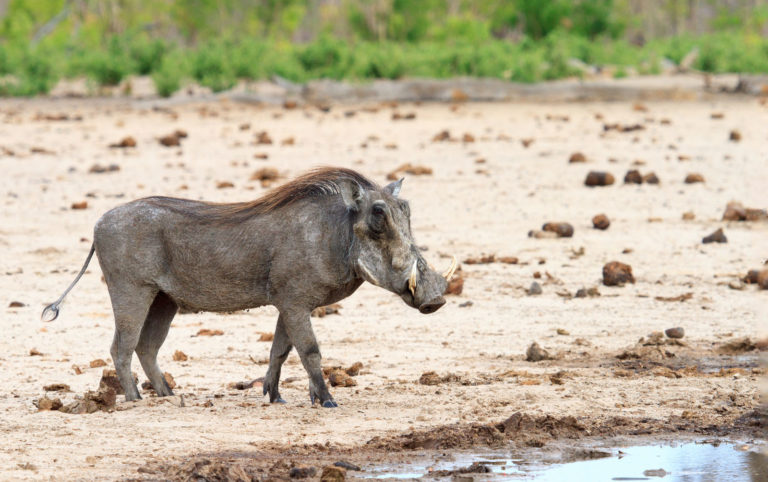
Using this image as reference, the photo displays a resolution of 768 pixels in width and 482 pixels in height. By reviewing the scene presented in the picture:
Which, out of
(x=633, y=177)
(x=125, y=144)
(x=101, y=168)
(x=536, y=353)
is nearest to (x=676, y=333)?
(x=536, y=353)

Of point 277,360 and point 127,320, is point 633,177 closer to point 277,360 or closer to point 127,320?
point 277,360

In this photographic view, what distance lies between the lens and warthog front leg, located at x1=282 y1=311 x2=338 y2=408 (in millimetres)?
5613

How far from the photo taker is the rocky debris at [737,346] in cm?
703

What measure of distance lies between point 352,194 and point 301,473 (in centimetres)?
149

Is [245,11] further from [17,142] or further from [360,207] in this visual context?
[360,207]

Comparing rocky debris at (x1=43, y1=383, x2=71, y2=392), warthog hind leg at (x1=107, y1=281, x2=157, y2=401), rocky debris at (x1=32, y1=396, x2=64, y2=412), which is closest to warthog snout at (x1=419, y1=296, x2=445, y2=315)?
warthog hind leg at (x1=107, y1=281, x2=157, y2=401)

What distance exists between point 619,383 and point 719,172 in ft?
24.4

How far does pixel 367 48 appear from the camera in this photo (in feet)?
86.1

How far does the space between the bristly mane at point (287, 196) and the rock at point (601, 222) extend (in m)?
5.17

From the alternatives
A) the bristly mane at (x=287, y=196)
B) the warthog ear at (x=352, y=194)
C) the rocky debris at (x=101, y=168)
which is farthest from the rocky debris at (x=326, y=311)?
the rocky debris at (x=101, y=168)

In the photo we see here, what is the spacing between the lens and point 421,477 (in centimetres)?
477

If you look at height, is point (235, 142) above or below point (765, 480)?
below

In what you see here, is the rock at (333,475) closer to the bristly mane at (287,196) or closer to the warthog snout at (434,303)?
the warthog snout at (434,303)

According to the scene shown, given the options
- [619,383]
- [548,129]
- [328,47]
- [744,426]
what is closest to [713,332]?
[619,383]
